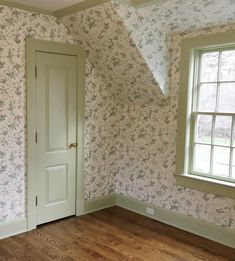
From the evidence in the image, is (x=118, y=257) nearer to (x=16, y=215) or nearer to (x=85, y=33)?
(x=16, y=215)

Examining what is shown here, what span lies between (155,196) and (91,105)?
1402 millimetres

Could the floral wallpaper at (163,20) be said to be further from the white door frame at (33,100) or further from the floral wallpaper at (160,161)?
the white door frame at (33,100)

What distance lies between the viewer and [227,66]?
10.8ft

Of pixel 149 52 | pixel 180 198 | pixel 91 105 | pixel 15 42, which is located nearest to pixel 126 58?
pixel 149 52

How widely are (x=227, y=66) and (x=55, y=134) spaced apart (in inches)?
80.2

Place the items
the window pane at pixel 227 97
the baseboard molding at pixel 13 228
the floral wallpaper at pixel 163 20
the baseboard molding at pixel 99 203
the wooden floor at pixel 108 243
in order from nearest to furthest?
the floral wallpaper at pixel 163 20 < the wooden floor at pixel 108 243 < the window pane at pixel 227 97 < the baseboard molding at pixel 13 228 < the baseboard molding at pixel 99 203

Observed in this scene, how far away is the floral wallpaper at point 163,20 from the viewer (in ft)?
9.65

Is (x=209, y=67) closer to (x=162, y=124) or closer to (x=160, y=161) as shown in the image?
(x=162, y=124)

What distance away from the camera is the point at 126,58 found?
136 inches

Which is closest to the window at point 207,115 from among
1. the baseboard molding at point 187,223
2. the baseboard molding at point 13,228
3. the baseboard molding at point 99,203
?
the baseboard molding at point 187,223

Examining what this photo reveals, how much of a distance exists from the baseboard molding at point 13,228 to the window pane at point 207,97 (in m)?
2.34

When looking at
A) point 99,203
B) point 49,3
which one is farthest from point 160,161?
point 49,3

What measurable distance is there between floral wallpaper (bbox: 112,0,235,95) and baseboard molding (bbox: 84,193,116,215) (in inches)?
66.4

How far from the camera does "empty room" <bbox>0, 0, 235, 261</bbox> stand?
3174 millimetres
